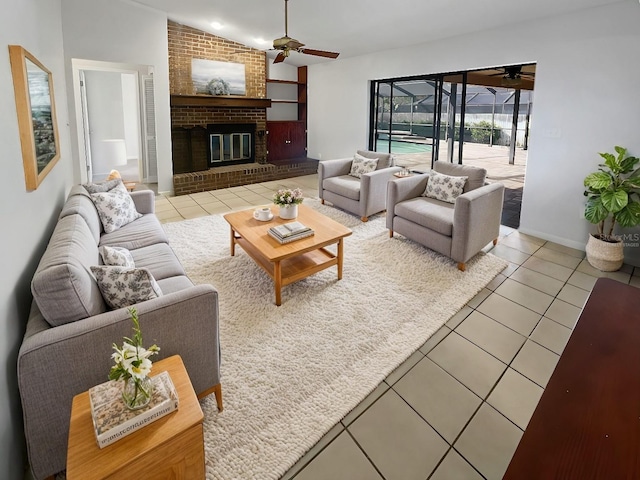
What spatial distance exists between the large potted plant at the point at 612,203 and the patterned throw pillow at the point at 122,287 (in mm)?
3714

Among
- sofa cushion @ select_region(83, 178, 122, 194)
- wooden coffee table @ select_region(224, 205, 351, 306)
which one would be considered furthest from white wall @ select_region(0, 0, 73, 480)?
wooden coffee table @ select_region(224, 205, 351, 306)

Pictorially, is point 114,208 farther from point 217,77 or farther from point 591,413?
point 217,77

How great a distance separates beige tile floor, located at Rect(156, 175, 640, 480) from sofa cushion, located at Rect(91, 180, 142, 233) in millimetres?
2539

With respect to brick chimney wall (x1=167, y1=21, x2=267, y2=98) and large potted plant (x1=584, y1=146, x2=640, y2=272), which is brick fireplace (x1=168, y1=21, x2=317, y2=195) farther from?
large potted plant (x1=584, y1=146, x2=640, y2=272)

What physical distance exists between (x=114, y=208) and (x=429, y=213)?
9.66 ft

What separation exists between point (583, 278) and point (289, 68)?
22.6 feet

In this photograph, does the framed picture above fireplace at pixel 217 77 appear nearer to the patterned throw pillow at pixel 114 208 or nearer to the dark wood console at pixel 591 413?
the patterned throw pillow at pixel 114 208

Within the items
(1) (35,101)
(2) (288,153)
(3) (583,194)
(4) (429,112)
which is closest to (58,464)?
(1) (35,101)

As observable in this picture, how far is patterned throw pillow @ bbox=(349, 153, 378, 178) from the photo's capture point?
16.4 ft

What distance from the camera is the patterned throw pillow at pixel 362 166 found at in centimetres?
501

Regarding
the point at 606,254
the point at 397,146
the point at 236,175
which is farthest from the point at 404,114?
the point at 606,254

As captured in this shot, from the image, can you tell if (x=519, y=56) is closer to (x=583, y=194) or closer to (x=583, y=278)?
(x=583, y=194)

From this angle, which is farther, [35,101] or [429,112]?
[429,112]

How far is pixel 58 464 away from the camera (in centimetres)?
140
